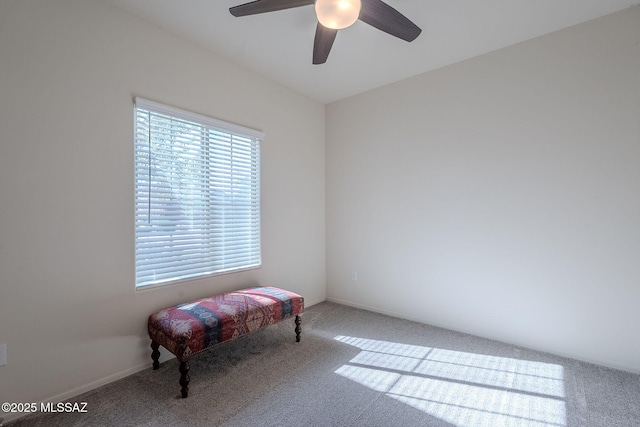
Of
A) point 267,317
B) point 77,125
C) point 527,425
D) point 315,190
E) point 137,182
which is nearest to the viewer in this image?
point 527,425

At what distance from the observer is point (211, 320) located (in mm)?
2096

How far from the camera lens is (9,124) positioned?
172 cm

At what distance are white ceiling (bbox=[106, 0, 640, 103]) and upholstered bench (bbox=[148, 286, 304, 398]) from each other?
91.3 inches

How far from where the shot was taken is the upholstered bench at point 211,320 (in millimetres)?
1938

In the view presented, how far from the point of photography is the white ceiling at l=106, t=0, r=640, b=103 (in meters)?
2.17

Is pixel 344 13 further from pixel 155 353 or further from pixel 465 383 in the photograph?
pixel 155 353

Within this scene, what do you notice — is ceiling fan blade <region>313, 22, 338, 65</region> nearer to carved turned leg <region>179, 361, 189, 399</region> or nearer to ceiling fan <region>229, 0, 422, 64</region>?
ceiling fan <region>229, 0, 422, 64</region>

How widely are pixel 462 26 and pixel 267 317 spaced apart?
2962 mm

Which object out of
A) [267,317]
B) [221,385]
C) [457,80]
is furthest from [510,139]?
[221,385]

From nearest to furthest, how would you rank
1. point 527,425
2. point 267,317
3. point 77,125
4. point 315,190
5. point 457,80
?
point 527,425 → point 77,125 → point 267,317 → point 457,80 → point 315,190

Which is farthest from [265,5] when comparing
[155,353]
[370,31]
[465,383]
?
[465,383]

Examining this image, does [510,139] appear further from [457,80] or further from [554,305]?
[554,305]

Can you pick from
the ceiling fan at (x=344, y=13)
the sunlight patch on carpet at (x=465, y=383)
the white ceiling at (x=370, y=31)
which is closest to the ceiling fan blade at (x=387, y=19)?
the ceiling fan at (x=344, y=13)

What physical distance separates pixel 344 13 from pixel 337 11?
0.04m
